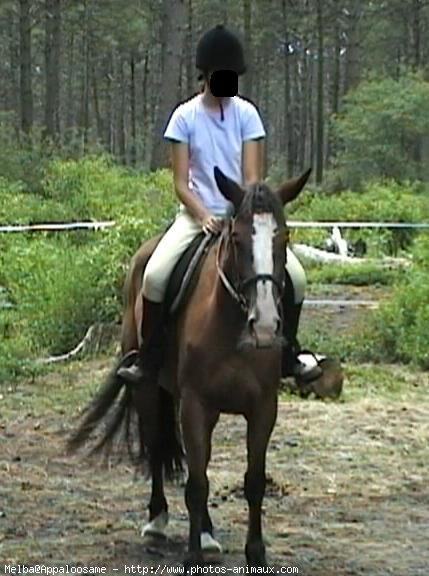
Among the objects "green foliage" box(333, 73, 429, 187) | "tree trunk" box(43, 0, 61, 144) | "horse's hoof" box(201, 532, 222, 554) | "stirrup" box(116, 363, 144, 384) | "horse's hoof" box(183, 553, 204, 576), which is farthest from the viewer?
"tree trunk" box(43, 0, 61, 144)

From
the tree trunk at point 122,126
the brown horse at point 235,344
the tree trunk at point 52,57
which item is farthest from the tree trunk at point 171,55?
the tree trunk at point 122,126

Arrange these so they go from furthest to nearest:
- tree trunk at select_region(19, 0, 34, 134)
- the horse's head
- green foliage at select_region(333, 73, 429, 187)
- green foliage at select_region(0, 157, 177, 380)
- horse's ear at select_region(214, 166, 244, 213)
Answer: green foliage at select_region(333, 73, 429, 187) < tree trunk at select_region(19, 0, 34, 134) < green foliage at select_region(0, 157, 177, 380) < horse's ear at select_region(214, 166, 244, 213) < the horse's head

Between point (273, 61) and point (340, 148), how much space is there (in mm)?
19358

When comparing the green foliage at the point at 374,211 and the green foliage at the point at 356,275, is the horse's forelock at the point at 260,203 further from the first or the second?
the green foliage at the point at 374,211

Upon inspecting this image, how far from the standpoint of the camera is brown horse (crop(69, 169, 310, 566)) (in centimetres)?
512

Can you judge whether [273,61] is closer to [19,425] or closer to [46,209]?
[46,209]

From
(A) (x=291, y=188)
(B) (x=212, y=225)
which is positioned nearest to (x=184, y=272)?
(B) (x=212, y=225)

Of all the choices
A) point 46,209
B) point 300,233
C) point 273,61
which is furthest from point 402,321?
point 273,61

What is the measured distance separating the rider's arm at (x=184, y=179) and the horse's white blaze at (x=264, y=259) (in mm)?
754

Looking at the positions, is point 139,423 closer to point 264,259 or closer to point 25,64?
point 264,259

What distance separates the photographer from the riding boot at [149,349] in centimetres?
604

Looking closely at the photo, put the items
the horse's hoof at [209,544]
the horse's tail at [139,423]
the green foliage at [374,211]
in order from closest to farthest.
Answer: the horse's hoof at [209,544] < the horse's tail at [139,423] < the green foliage at [374,211]

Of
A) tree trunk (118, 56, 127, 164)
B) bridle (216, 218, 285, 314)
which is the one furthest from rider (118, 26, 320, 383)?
tree trunk (118, 56, 127, 164)

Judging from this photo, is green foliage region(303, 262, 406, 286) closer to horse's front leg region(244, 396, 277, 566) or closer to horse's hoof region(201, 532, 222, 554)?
horse's hoof region(201, 532, 222, 554)
